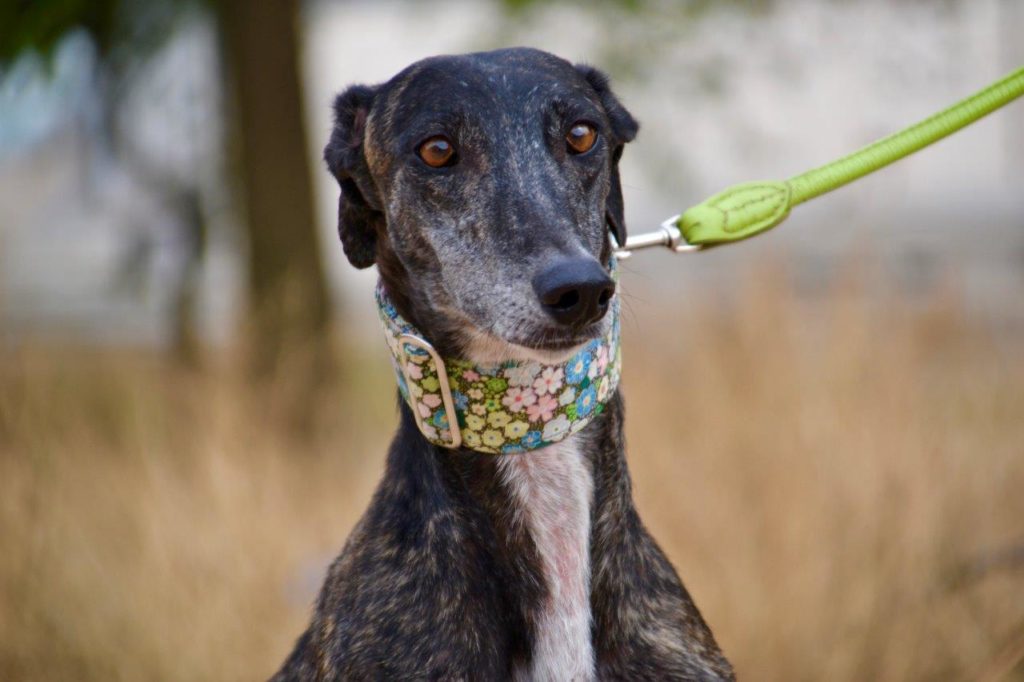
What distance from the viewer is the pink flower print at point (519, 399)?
2.40 meters

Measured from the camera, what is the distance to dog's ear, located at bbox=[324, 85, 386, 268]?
8.71ft

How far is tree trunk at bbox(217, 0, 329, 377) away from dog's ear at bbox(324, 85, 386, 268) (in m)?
5.17

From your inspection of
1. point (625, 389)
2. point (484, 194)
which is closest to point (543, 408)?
point (484, 194)

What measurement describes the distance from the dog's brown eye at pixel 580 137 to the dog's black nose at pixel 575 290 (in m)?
0.41

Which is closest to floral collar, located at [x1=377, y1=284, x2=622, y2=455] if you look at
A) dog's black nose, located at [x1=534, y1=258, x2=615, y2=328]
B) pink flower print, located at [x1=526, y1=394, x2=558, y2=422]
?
pink flower print, located at [x1=526, y1=394, x2=558, y2=422]

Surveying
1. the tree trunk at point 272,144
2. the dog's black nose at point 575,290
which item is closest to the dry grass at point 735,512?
the tree trunk at point 272,144

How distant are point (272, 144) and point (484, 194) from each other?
5913 millimetres

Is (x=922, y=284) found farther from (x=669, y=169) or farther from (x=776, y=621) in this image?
(x=669, y=169)

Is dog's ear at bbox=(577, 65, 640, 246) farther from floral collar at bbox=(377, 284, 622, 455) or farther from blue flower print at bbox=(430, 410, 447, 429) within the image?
blue flower print at bbox=(430, 410, 447, 429)

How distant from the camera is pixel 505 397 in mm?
2402

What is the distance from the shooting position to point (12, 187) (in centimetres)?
1320

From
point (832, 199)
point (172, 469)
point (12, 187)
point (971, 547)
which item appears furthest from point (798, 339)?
point (12, 187)

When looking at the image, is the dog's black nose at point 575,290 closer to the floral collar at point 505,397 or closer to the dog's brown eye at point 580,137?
the floral collar at point 505,397

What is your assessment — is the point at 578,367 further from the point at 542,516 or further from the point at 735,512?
the point at 735,512
